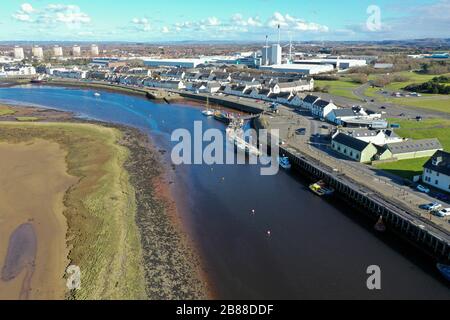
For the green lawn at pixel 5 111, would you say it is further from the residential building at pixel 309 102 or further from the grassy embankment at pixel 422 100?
the grassy embankment at pixel 422 100

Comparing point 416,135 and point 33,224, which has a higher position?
point 416,135

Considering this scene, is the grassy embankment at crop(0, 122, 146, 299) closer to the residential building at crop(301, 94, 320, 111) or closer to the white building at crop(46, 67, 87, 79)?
the residential building at crop(301, 94, 320, 111)

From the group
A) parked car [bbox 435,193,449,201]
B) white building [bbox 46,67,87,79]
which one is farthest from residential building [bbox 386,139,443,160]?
white building [bbox 46,67,87,79]

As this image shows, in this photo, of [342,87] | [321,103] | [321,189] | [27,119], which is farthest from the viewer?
[342,87]

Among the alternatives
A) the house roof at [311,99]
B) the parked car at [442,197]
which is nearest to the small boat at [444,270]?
the parked car at [442,197]

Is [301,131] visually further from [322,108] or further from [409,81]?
[409,81]

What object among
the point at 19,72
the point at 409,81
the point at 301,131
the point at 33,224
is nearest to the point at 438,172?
the point at 301,131
